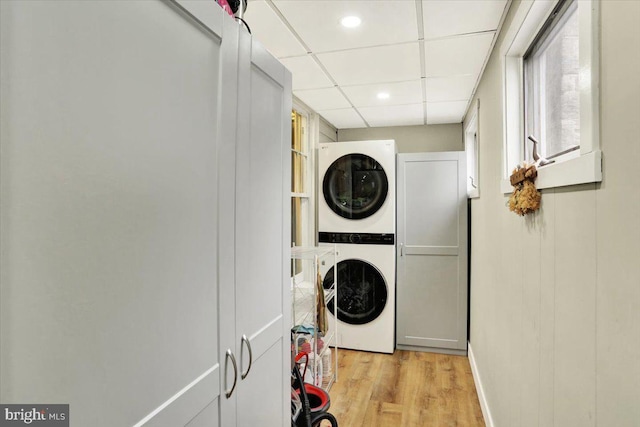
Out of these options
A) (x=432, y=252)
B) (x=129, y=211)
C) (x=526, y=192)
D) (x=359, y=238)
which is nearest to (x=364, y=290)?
(x=359, y=238)

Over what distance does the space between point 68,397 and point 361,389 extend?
2.63 metres

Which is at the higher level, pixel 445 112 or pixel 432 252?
pixel 445 112

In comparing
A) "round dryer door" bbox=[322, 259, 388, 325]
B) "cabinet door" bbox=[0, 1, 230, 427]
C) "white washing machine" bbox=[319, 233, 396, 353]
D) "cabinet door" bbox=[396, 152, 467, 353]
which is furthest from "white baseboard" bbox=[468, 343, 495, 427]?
"cabinet door" bbox=[0, 1, 230, 427]

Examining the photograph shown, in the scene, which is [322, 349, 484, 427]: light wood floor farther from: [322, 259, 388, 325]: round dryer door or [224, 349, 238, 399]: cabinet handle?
[224, 349, 238, 399]: cabinet handle

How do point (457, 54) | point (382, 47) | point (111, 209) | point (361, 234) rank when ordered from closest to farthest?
point (111, 209), point (382, 47), point (457, 54), point (361, 234)

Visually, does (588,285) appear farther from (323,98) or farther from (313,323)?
(323,98)

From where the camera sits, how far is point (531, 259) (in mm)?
1426

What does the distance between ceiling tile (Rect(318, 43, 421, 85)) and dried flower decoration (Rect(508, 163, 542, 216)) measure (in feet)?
3.73

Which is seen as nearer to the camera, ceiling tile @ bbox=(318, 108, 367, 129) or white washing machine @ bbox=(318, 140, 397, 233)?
white washing machine @ bbox=(318, 140, 397, 233)

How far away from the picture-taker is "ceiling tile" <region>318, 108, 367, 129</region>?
3637mm

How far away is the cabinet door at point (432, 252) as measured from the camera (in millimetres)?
3494

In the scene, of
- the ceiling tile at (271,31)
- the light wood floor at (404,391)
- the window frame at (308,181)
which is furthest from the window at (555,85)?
the window frame at (308,181)

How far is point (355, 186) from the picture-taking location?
11.7ft

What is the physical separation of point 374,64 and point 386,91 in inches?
23.1
